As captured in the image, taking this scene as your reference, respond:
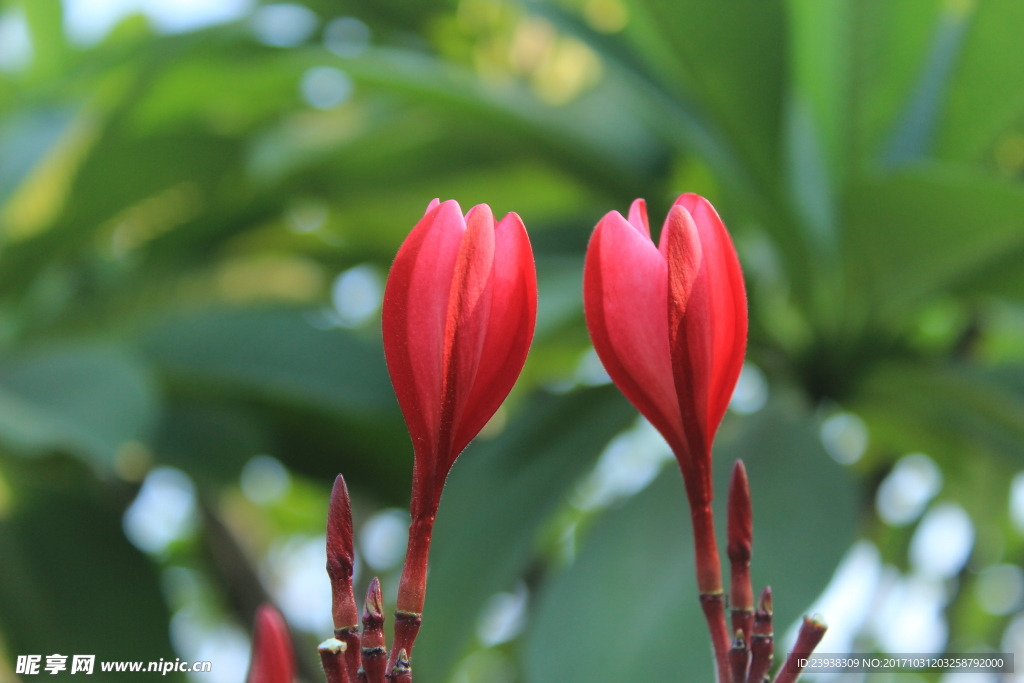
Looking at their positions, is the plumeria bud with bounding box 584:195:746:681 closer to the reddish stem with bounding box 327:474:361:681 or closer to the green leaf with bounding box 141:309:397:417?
the reddish stem with bounding box 327:474:361:681

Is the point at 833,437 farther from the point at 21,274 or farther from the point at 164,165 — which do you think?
the point at 21,274

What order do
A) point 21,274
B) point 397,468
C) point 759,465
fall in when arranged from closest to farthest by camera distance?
point 759,465
point 397,468
point 21,274

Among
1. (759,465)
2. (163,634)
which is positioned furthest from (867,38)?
(163,634)

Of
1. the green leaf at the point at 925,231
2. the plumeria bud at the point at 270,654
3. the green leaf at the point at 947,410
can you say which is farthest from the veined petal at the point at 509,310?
the green leaf at the point at 947,410

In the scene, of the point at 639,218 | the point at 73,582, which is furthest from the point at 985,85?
the point at 73,582

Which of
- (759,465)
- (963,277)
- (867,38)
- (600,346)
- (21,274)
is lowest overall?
(600,346)

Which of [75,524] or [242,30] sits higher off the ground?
[242,30]

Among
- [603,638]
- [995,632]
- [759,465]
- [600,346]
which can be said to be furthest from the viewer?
[995,632]

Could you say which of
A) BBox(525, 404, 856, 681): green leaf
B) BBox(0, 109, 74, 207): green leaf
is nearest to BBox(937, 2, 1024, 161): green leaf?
BBox(525, 404, 856, 681): green leaf
